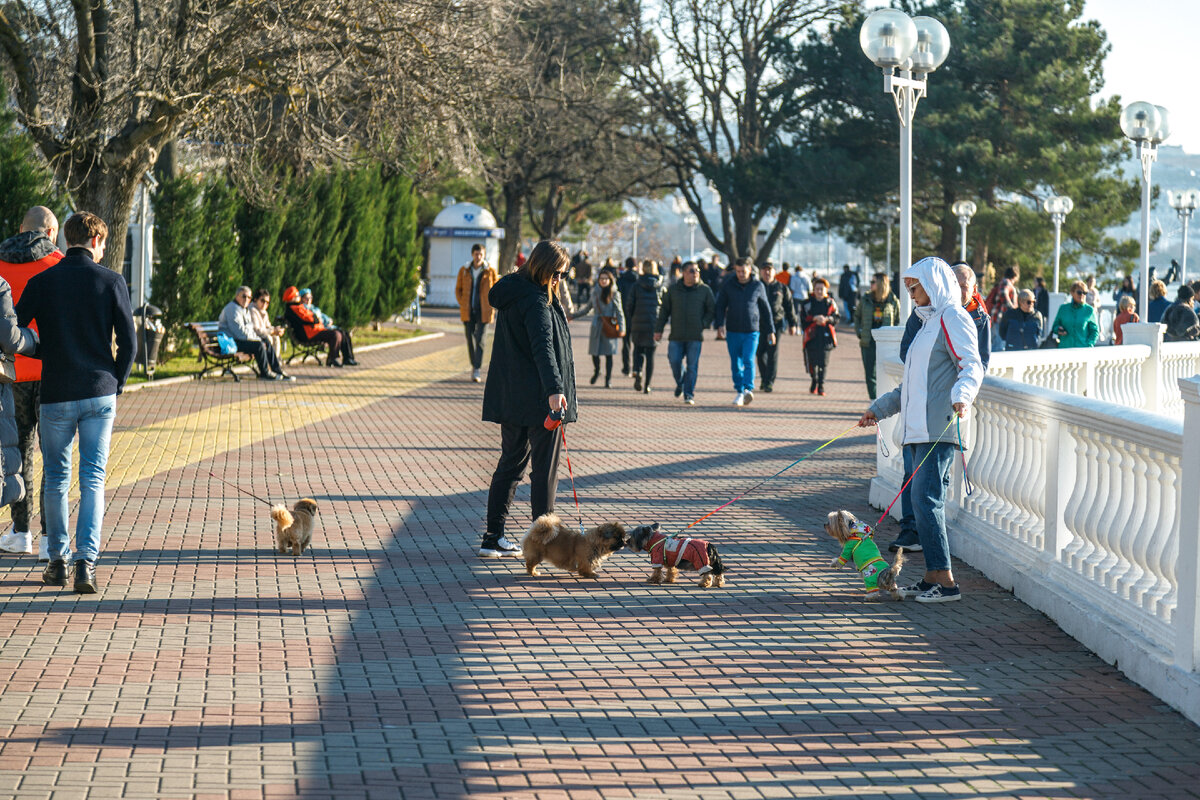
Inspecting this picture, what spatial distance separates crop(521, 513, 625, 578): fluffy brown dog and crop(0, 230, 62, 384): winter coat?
9.05 feet

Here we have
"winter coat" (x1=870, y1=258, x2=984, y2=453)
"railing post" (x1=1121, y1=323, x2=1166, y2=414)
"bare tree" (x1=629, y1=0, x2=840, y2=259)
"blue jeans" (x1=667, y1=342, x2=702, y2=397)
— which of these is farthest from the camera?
"bare tree" (x1=629, y1=0, x2=840, y2=259)

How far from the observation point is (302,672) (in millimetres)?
5609

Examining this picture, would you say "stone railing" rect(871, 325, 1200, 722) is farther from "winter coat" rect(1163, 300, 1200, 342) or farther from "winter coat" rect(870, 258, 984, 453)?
"winter coat" rect(1163, 300, 1200, 342)

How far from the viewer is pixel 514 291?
782 cm

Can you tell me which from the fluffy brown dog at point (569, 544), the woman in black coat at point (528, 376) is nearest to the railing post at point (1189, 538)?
the fluffy brown dog at point (569, 544)

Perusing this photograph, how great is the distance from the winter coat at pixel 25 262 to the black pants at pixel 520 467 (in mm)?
2543

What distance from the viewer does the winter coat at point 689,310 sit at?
17938 mm

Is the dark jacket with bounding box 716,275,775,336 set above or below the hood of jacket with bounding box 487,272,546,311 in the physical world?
below

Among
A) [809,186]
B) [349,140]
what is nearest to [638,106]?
[809,186]

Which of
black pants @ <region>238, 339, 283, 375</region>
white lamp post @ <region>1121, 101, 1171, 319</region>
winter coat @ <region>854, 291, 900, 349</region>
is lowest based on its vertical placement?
black pants @ <region>238, 339, 283, 375</region>

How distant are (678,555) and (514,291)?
5.87 feet

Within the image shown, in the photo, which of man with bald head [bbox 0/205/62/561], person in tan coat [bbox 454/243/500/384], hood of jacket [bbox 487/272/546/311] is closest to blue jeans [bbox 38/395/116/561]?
man with bald head [bbox 0/205/62/561]

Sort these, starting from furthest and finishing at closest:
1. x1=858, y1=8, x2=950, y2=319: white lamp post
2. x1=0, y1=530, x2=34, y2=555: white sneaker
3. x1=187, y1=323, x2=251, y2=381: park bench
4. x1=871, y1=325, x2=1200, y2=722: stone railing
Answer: x1=187, y1=323, x2=251, y2=381: park bench, x1=858, y1=8, x2=950, y2=319: white lamp post, x1=0, y1=530, x2=34, y2=555: white sneaker, x1=871, y1=325, x2=1200, y2=722: stone railing

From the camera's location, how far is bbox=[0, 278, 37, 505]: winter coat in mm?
6711
